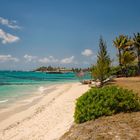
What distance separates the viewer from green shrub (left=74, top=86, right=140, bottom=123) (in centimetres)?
949

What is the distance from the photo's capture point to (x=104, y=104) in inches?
378

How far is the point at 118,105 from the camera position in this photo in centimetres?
973

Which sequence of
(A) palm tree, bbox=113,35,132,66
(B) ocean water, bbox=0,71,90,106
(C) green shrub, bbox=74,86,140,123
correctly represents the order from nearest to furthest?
1. (C) green shrub, bbox=74,86,140,123
2. (B) ocean water, bbox=0,71,90,106
3. (A) palm tree, bbox=113,35,132,66

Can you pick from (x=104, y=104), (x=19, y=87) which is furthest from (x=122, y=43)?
(x=104, y=104)

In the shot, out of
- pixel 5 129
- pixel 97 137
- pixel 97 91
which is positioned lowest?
pixel 5 129

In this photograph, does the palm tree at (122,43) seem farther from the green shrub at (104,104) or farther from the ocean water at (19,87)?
the green shrub at (104,104)

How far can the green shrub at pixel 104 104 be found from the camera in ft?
31.1

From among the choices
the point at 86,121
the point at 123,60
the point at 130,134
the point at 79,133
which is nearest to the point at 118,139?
the point at 130,134

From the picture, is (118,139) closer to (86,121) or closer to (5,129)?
(86,121)

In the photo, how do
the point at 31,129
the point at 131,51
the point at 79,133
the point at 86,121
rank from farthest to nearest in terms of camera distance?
1. the point at 131,51
2. the point at 31,129
3. the point at 86,121
4. the point at 79,133

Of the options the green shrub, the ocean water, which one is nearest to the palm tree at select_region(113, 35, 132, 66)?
the ocean water

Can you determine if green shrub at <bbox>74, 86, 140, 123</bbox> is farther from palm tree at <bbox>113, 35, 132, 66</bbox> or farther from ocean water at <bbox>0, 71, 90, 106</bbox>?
palm tree at <bbox>113, 35, 132, 66</bbox>

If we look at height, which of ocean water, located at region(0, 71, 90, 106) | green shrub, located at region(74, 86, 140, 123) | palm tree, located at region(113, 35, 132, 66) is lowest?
ocean water, located at region(0, 71, 90, 106)

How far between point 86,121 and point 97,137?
2108mm
